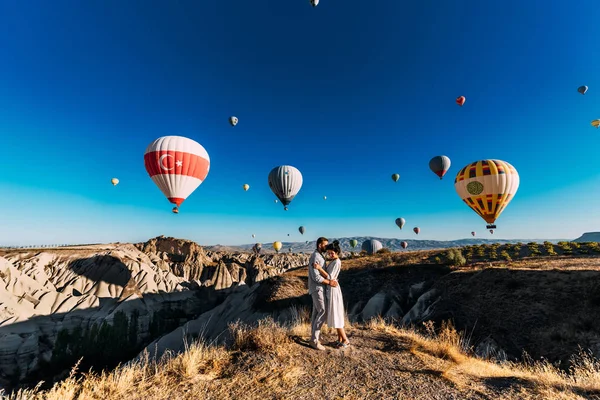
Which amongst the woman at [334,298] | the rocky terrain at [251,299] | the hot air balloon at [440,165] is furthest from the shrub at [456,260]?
the woman at [334,298]

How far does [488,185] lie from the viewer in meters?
22.5

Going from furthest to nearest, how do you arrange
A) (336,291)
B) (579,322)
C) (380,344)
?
(579,322) < (380,344) < (336,291)

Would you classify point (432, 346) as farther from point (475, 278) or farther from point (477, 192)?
point (477, 192)

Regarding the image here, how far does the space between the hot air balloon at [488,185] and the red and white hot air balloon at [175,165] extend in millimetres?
24934

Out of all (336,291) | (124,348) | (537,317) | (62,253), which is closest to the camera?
(336,291)

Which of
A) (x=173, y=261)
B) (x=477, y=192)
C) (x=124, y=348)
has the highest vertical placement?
(x=477, y=192)

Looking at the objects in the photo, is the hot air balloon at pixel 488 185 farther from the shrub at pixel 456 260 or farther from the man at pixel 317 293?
the man at pixel 317 293

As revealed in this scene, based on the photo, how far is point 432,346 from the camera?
6.14m

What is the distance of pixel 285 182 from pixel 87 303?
65333mm

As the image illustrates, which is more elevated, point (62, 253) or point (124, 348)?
point (62, 253)

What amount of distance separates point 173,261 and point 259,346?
109m

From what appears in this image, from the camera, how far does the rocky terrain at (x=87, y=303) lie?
4594 centimetres

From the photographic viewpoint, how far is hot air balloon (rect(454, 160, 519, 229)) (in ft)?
72.7

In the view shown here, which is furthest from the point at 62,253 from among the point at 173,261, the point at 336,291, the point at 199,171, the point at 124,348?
the point at 336,291
